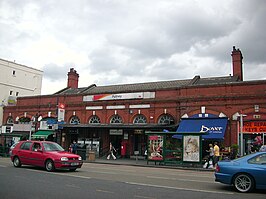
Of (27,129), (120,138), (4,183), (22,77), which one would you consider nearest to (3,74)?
(22,77)

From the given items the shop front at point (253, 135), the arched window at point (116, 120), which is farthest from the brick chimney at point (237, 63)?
the arched window at point (116, 120)

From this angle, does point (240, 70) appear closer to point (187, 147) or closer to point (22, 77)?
point (187, 147)

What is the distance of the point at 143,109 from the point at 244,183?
1993 centimetres

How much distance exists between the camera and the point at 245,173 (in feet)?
33.8

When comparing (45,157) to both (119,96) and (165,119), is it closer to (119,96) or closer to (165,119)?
(165,119)

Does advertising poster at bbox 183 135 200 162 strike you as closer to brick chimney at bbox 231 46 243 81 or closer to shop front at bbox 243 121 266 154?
shop front at bbox 243 121 266 154

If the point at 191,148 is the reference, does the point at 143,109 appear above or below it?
above

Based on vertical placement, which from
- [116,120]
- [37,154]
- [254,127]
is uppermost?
[116,120]

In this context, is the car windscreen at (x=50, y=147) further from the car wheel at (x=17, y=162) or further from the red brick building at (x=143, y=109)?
the red brick building at (x=143, y=109)

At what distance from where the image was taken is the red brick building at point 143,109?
82.1ft

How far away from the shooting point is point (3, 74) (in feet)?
144

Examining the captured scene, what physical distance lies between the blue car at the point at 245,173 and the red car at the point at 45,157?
7942 mm

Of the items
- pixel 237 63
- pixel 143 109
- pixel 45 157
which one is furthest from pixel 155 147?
pixel 237 63

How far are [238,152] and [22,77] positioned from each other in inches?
1367
